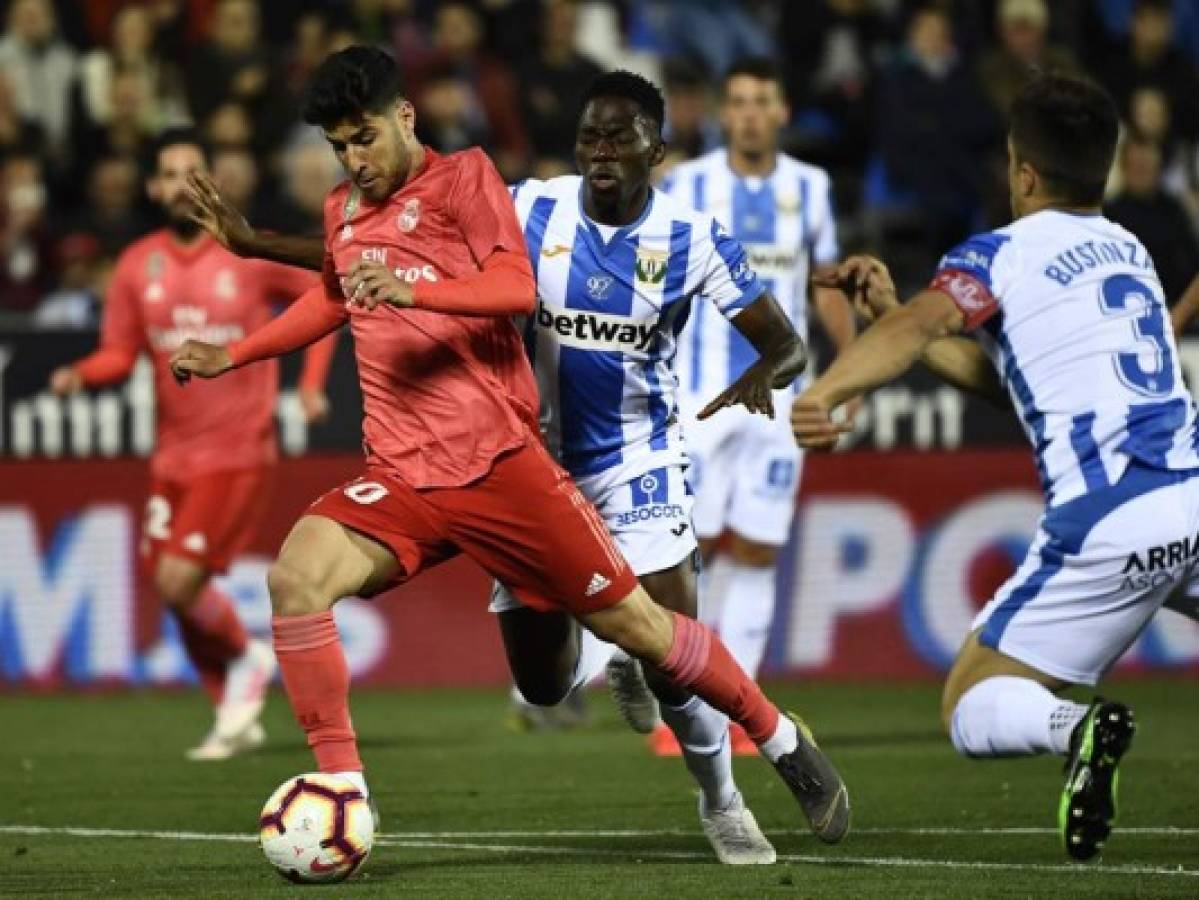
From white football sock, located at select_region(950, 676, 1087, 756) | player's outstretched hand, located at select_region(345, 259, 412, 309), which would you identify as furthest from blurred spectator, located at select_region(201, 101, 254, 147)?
white football sock, located at select_region(950, 676, 1087, 756)

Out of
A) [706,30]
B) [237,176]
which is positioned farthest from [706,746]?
[706,30]

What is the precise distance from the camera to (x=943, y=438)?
1456 cm

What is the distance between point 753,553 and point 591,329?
3.87m

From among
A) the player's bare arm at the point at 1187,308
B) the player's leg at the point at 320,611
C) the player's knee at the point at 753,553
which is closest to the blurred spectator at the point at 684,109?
the player's knee at the point at 753,553

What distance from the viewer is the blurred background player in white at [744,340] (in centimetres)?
1153

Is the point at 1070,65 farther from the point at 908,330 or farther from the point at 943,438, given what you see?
the point at 908,330

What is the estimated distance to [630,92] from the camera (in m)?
8.08

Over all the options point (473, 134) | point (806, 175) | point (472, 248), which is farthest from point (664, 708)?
point (473, 134)

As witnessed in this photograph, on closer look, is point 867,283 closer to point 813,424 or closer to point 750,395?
point 750,395

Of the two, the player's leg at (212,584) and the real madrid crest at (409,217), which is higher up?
the real madrid crest at (409,217)

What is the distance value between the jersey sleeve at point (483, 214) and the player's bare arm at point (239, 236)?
25.6 inches

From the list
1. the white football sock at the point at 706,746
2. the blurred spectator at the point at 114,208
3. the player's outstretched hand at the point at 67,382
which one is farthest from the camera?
the blurred spectator at the point at 114,208

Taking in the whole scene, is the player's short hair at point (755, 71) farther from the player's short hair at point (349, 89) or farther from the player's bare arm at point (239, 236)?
the player's short hair at point (349, 89)

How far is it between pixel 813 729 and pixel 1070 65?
16.5 ft
